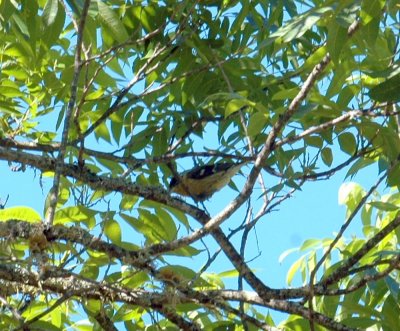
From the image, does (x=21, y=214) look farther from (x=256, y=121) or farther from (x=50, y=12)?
(x=256, y=121)

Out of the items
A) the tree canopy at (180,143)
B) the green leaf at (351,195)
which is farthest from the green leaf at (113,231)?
the green leaf at (351,195)

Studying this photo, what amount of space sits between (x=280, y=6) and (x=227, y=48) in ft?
1.31

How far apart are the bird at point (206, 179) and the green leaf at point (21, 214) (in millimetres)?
882

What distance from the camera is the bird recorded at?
4.14 metres

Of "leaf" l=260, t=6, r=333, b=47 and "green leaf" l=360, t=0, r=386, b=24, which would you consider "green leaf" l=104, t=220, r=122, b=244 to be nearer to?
"leaf" l=260, t=6, r=333, b=47

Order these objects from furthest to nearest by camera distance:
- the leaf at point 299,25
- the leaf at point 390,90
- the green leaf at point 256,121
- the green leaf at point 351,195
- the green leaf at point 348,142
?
the green leaf at point 351,195
the green leaf at point 348,142
the green leaf at point 256,121
the leaf at point 299,25
the leaf at point 390,90

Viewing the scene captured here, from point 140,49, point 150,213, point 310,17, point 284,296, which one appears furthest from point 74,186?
point 310,17

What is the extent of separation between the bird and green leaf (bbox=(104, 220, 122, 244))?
0.68 meters

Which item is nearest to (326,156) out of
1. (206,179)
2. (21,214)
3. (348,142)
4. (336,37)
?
(348,142)

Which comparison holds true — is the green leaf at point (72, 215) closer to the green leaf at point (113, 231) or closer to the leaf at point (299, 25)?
the green leaf at point (113, 231)

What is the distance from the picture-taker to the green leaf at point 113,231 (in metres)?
3.26

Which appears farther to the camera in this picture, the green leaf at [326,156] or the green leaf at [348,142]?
the green leaf at [326,156]

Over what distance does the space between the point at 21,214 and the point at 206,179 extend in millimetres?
1818

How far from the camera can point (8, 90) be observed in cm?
382
